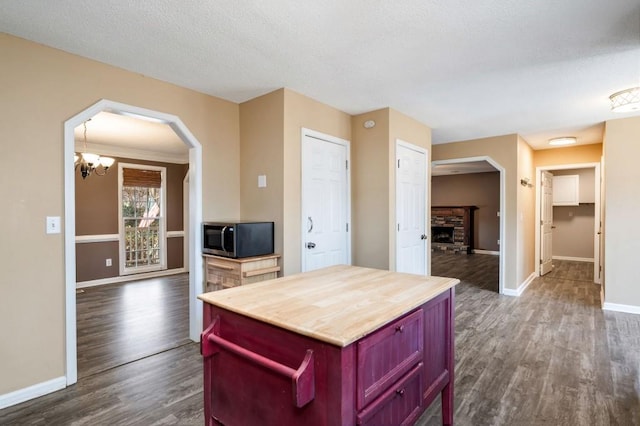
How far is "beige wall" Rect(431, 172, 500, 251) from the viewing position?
9281 millimetres

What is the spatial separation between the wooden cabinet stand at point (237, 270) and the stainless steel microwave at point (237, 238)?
61 millimetres

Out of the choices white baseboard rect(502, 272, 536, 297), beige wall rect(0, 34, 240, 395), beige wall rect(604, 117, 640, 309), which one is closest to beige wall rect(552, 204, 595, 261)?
white baseboard rect(502, 272, 536, 297)

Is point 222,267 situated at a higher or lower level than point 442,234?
higher

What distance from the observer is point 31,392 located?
226 cm

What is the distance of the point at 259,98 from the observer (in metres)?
3.38

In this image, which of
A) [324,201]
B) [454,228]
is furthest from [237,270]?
[454,228]

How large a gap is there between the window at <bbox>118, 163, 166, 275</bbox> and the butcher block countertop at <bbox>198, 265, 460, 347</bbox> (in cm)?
530

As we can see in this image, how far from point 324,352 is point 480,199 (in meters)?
9.61

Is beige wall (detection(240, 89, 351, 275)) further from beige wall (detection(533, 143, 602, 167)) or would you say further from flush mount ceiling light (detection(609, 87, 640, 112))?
beige wall (detection(533, 143, 602, 167))

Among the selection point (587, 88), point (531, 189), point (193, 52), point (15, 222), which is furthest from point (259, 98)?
point (531, 189)

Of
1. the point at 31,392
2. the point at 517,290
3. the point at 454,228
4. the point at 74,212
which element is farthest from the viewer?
the point at 454,228

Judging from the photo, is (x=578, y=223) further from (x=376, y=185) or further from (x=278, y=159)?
(x=278, y=159)

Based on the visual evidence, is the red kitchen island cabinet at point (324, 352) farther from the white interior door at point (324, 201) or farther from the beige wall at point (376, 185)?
the beige wall at point (376, 185)

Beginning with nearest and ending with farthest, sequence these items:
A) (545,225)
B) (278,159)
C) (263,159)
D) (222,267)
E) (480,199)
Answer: (222,267)
(278,159)
(263,159)
(545,225)
(480,199)
